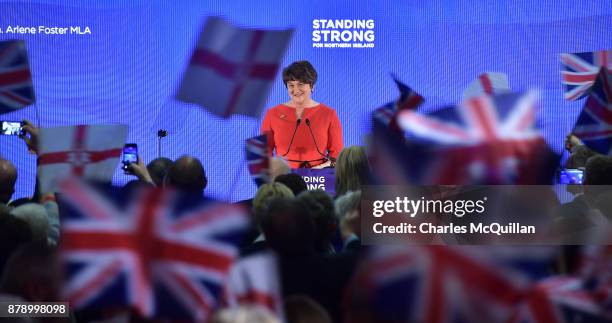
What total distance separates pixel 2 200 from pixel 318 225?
4.69 feet

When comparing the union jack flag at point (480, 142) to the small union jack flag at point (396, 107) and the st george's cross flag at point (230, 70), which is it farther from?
the st george's cross flag at point (230, 70)

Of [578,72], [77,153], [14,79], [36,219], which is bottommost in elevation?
[36,219]

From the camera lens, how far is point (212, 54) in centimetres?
464

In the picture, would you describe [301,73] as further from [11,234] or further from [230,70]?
[11,234]

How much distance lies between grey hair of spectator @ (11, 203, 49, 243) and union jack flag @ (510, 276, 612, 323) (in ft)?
5.40

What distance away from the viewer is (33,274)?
2.60 m

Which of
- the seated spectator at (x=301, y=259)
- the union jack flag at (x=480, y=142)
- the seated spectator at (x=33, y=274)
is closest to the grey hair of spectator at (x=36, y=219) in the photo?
the seated spectator at (x=33, y=274)

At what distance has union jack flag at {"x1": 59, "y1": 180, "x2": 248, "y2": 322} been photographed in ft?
8.05

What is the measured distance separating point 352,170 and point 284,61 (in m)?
5.07

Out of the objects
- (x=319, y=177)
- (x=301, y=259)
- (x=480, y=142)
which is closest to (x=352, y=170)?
(x=301, y=259)

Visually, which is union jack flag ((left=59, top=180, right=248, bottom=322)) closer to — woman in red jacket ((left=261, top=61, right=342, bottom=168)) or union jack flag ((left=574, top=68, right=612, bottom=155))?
union jack flag ((left=574, top=68, right=612, bottom=155))

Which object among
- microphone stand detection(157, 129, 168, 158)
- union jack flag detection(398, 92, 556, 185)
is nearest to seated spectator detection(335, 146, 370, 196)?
union jack flag detection(398, 92, 556, 185)

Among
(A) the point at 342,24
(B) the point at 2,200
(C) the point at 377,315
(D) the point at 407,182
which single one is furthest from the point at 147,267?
(A) the point at 342,24

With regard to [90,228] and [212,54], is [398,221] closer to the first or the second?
[90,228]
